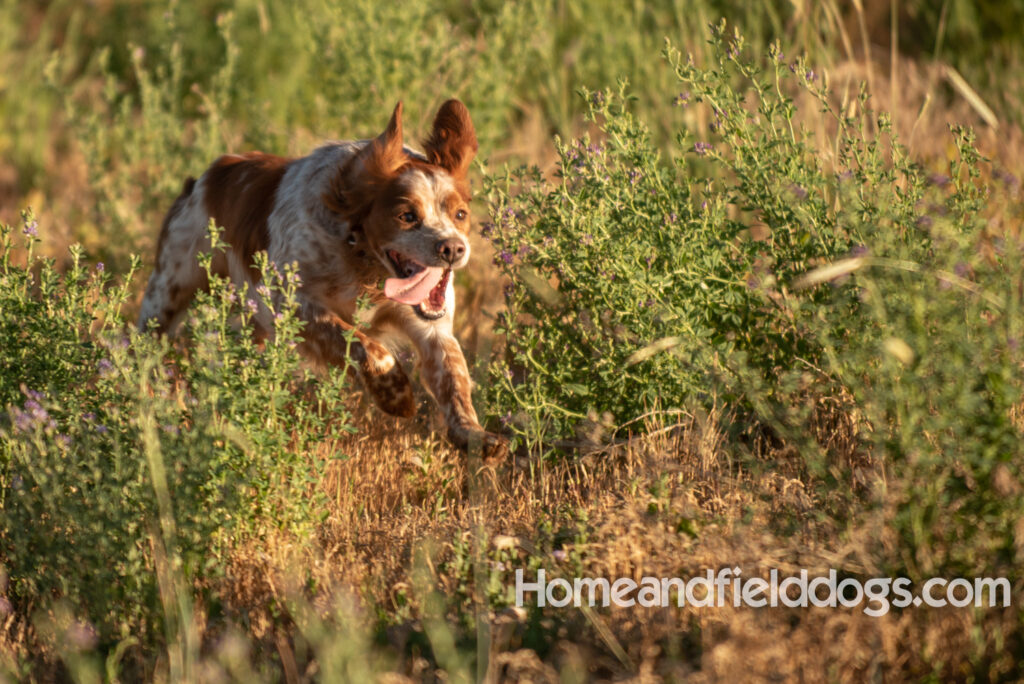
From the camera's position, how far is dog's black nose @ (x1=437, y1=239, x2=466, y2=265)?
4074 millimetres

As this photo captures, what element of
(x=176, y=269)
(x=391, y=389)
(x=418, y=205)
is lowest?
(x=391, y=389)

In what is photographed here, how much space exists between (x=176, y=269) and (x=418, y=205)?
1.56 meters

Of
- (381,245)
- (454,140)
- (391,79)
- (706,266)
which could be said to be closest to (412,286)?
(381,245)

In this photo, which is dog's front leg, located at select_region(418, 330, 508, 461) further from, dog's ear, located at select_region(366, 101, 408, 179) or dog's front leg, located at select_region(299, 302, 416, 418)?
dog's ear, located at select_region(366, 101, 408, 179)

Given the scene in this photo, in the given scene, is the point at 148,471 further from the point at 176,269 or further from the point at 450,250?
the point at 176,269

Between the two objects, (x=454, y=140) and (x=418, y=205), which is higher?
Answer: (x=454, y=140)

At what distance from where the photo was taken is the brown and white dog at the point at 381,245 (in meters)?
4.11

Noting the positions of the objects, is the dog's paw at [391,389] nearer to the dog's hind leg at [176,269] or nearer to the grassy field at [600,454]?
the grassy field at [600,454]

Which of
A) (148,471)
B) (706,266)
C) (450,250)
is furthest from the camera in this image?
(450,250)

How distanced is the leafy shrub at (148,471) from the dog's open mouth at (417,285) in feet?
3.22

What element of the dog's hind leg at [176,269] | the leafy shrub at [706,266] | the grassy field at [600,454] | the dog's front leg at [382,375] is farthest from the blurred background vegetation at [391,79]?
the dog's front leg at [382,375]

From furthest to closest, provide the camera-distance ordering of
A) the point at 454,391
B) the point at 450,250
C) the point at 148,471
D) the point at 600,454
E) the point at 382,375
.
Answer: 1. the point at 454,391
2. the point at 450,250
3. the point at 382,375
4. the point at 600,454
5. the point at 148,471

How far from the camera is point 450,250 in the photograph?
4.07 metres

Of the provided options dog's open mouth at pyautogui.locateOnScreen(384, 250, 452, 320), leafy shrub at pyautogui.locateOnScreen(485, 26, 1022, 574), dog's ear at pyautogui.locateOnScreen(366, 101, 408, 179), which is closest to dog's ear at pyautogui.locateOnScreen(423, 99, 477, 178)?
dog's ear at pyautogui.locateOnScreen(366, 101, 408, 179)
